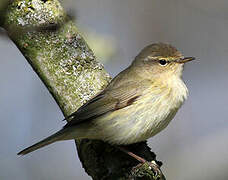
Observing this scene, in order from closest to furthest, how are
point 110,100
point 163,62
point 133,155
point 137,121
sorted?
point 133,155 < point 137,121 < point 110,100 < point 163,62

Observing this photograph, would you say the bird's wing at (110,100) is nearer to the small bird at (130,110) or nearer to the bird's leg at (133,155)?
the small bird at (130,110)

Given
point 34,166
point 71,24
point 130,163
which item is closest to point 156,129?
point 130,163

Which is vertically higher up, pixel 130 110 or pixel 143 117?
pixel 130 110

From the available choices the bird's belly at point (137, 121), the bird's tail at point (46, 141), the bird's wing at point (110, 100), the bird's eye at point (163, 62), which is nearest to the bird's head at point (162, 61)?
the bird's eye at point (163, 62)

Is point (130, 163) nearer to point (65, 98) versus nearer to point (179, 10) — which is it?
point (65, 98)

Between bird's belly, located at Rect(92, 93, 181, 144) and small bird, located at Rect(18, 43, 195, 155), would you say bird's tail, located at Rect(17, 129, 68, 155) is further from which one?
bird's belly, located at Rect(92, 93, 181, 144)

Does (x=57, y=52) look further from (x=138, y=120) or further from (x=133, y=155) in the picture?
(x=133, y=155)

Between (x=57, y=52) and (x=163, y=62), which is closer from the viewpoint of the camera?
(x=57, y=52)

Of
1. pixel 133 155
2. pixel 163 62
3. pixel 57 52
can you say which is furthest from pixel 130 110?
pixel 57 52
